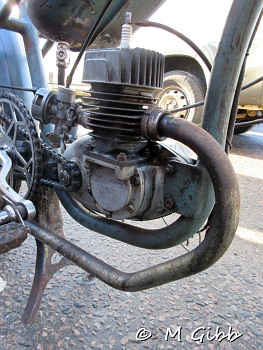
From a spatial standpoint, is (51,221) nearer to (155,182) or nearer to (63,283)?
(63,283)

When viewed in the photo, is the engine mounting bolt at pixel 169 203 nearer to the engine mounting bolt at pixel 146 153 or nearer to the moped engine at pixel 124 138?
the moped engine at pixel 124 138

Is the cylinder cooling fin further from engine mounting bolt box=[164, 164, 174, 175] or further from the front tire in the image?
the front tire

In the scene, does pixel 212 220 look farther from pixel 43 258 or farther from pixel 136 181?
pixel 43 258

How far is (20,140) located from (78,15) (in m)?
0.46

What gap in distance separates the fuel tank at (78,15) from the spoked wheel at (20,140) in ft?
0.89

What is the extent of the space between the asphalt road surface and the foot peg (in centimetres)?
49

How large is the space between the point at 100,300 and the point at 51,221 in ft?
1.21

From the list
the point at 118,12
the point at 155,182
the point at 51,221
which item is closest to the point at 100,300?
the point at 51,221

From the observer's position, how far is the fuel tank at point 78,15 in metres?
1.06

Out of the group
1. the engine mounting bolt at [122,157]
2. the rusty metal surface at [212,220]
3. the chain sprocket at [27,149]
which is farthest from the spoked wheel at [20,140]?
the rusty metal surface at [212,220]

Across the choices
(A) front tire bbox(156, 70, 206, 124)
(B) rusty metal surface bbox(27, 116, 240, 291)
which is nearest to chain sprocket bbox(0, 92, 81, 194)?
(B) rusty metal surface bbox(27, 116, 240, 291)

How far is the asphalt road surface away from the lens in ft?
3.76

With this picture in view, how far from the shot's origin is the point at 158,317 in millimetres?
1252

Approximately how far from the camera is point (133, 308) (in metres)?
1.29
